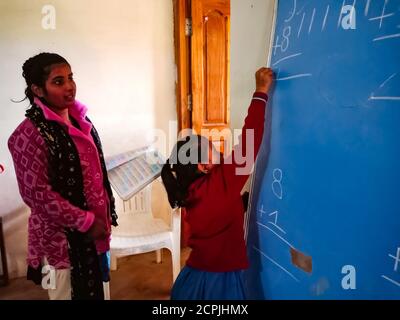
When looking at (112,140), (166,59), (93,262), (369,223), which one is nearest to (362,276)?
(369,223)

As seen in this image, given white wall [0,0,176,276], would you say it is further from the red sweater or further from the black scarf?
the red sweater

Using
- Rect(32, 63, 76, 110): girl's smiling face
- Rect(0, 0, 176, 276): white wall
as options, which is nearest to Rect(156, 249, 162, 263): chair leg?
Rect(0, 0, 176, 276): white wall

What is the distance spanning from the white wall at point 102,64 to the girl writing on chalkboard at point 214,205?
55.8 inches

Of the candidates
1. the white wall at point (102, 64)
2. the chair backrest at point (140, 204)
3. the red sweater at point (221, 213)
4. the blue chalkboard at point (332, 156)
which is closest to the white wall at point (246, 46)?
the blue chalkboard at point (332, 156)

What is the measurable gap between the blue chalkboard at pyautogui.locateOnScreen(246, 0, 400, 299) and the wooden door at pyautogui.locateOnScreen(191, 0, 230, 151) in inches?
57.6

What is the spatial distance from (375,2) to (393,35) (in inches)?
4.0

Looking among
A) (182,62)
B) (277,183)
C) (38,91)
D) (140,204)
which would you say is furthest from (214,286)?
(182,62)

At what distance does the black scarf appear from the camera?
109 centimetres

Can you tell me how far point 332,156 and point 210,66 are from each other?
1901mm

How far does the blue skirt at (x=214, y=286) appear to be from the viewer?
3.76 ft

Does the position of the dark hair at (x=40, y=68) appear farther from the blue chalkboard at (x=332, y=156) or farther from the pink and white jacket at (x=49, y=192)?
the blue chalkboard at (x=332, y=156)

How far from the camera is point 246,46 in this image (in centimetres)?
134
